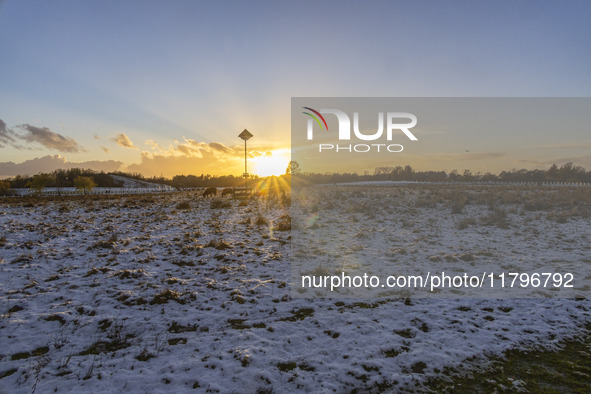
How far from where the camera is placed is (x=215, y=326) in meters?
7.07

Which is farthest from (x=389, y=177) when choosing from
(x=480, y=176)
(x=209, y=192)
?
(x=209, y=192)

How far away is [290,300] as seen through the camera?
8656 millimetres

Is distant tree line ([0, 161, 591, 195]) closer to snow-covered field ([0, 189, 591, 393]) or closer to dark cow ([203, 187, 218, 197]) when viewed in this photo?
dark cow ([203, 187, 218, 197])

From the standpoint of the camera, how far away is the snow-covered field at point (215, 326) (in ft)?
16.9

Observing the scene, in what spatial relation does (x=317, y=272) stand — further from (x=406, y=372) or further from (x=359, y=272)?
(x=406, y=372)

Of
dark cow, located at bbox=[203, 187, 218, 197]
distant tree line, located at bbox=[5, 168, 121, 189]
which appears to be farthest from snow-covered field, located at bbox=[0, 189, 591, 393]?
distant tree line, located at bbox=[5, 168, 121, 189]

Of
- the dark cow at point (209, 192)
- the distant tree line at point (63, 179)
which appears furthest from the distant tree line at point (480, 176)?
the distant tree line at point (63, 179)

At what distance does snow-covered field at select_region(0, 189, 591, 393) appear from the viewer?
16.9ft

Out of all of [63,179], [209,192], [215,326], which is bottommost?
[215,326]

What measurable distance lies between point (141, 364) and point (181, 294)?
331 centimetres

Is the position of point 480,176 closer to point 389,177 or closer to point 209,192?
point 389,177

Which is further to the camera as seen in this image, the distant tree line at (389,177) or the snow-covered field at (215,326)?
the distant tree line at (389,177)

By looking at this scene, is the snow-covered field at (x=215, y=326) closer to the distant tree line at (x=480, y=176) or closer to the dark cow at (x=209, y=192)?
the dark cow at (x=209, y=192)

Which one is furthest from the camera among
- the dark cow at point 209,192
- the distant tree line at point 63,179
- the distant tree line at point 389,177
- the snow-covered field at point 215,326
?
the distant tree line at point 63,179
